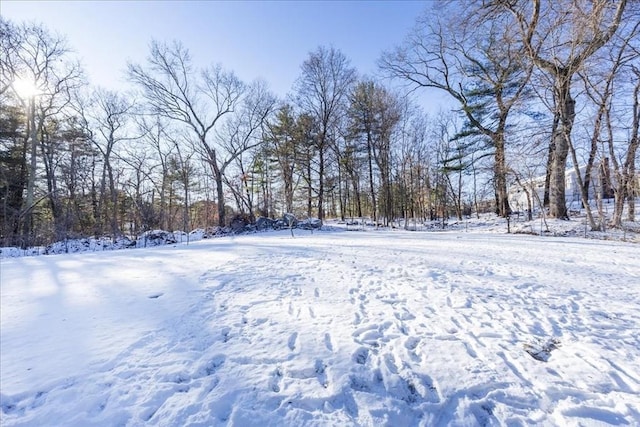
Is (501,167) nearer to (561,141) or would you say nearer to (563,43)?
(561,141)

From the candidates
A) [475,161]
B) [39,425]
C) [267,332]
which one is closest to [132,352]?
[39,425]

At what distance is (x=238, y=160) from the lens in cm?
2250

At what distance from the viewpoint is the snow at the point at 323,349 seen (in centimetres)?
176

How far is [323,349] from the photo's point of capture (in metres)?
2.41

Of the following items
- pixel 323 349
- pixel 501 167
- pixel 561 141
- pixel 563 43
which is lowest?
pixel 323 349

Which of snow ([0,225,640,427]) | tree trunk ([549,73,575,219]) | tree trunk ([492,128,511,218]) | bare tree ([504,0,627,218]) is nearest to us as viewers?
snow ([0,225,640,427])

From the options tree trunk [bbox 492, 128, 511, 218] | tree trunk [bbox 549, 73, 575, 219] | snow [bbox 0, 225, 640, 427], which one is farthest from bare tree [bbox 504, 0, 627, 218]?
snow [bbox 0, 225, 640, 427]

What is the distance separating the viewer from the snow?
1.76 m

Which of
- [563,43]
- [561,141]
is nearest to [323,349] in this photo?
[563,43]

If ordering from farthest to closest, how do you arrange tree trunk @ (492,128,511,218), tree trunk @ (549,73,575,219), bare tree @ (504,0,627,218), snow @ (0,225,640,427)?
tree trunk @ (492,128,511,218) < tree trunk @ (549,73,575,219) < bare tree @ (504,0,627,218) < snow @ (0,225,640,427)

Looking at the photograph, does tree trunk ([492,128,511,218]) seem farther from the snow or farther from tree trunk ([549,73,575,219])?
the snow

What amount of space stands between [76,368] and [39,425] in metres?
0.55

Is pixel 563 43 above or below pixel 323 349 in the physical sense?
above

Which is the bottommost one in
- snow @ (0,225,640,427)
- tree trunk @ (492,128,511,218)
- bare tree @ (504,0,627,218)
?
snow @ (0,225,640,427)
